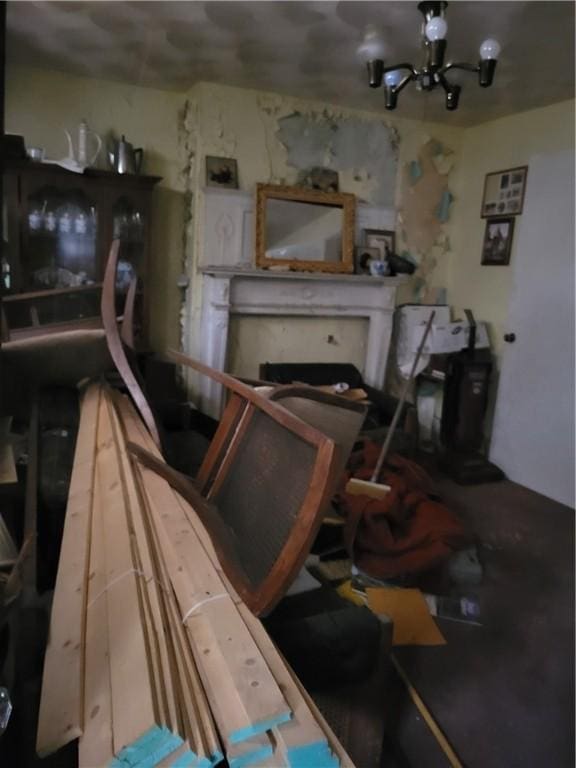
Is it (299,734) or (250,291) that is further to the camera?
(250,291)

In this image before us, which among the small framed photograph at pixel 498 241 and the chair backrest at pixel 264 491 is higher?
the small framed photograph at pixel 498 241

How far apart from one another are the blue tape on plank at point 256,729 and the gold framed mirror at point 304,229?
121 inches

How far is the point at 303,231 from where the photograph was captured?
3656mm

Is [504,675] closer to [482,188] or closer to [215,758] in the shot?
[215,758]

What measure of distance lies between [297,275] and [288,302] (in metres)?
0.22

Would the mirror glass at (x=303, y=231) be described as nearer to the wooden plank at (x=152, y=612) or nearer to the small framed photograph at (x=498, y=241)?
the small framed photograph at (x=498, y=241)

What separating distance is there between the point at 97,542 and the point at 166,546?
153mm

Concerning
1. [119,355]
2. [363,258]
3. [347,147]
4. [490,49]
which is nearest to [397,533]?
[119,355]

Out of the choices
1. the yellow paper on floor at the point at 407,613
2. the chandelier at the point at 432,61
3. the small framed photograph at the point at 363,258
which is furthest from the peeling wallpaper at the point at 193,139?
the yellow paper on floor at the point at 407,613

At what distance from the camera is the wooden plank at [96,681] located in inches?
26.8

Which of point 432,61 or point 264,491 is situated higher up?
point 432,61

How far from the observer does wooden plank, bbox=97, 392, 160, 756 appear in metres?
0.67

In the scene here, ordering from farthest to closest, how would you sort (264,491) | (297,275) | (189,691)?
(297,275)
(264,491)
(189,691)

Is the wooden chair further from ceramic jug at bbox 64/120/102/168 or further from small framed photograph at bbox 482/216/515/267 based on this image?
small framed photograph at bbox 482/216/515/267
